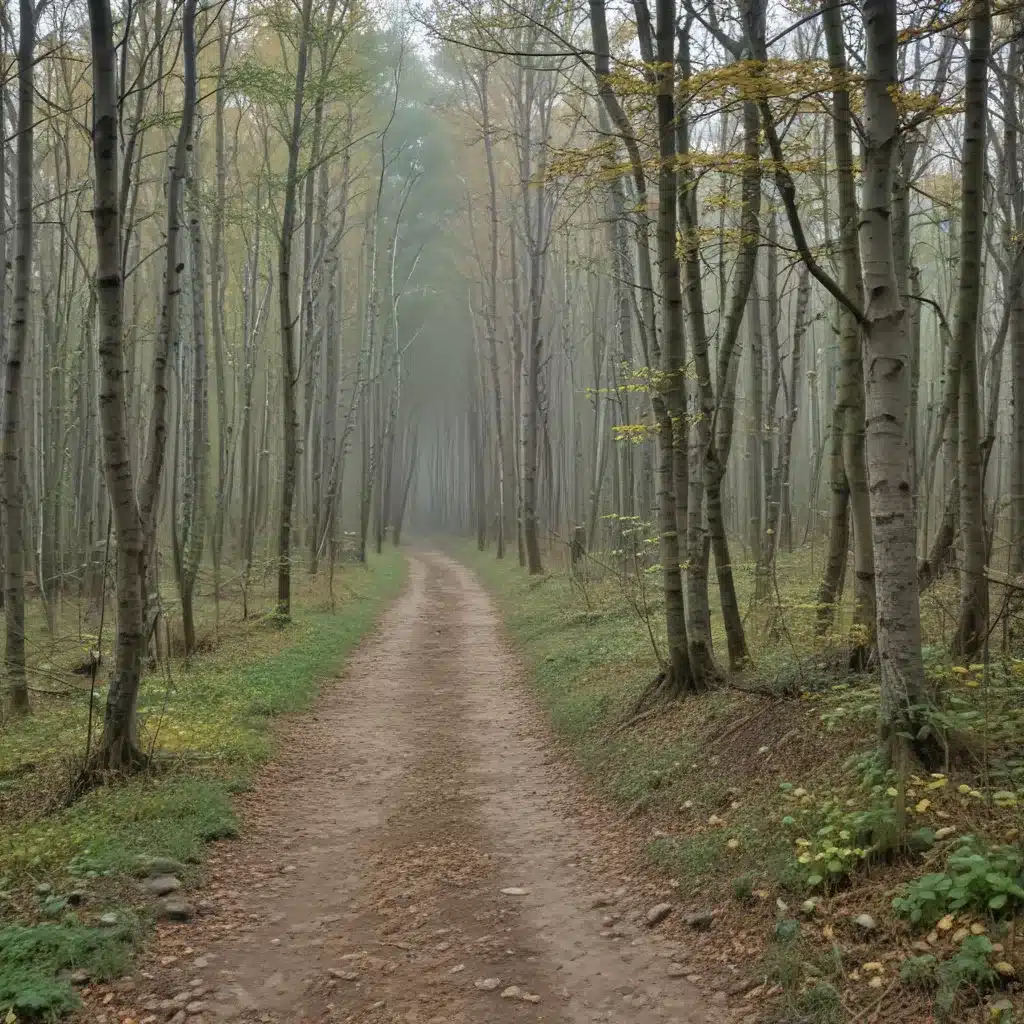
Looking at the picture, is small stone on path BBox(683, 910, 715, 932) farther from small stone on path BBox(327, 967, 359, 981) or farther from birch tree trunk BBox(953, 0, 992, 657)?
birch tree trunk BBox(953, 0, 992, 657)

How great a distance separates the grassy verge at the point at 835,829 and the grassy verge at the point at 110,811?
2872mm

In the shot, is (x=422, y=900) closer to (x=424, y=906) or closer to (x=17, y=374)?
(x=424, y=906)

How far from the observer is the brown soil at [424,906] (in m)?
3.70

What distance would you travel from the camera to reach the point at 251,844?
5.55 meters

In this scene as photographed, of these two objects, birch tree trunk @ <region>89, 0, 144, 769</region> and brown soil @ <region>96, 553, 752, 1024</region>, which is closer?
brown soil @ <region>96, 553, 752, 1024</region>

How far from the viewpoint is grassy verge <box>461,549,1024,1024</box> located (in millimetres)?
3293

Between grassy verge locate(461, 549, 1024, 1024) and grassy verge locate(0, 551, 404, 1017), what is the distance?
2.87 metres

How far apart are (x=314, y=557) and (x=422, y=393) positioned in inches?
940

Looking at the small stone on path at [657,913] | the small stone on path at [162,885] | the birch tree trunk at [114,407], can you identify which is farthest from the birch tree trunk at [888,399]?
the birch tree trunk at [114,407]

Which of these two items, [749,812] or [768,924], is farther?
[749,812]

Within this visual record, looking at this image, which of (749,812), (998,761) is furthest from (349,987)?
(998,761)

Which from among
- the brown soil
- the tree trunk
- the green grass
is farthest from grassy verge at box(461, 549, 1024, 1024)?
the tree trunk

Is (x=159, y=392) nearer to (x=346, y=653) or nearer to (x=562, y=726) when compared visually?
(x=346, y=653)

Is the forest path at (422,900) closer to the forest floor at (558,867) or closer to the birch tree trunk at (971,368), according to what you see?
the forest floor at (558,867)
